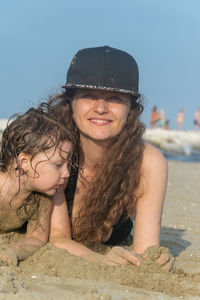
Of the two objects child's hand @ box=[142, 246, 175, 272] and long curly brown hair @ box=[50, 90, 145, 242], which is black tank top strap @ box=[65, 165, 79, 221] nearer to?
long curly brown hair @ box=[50, 90, 145, 242]

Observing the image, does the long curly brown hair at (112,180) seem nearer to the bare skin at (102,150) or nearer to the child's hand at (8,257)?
the bare skin at (102,150)

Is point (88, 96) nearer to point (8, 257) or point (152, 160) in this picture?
point (152, 160)

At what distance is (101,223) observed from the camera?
3969 mm

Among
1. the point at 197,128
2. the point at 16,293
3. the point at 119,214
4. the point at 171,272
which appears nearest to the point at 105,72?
the point at 119,214

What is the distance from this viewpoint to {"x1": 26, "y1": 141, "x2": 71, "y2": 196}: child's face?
3.43 meters

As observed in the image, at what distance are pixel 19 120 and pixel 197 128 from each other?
31.5 m

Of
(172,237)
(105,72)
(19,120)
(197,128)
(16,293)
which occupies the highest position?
(105,72)

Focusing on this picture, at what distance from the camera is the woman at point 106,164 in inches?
141

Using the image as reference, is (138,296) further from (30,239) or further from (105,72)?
(105,72)

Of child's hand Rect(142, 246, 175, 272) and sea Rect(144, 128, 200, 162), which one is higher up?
child's hand Rect(142, 246, 175, 272)

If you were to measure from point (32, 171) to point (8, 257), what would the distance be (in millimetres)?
643

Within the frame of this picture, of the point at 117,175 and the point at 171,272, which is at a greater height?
the point at 117,175

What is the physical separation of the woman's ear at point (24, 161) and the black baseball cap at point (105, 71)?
64 centimetres

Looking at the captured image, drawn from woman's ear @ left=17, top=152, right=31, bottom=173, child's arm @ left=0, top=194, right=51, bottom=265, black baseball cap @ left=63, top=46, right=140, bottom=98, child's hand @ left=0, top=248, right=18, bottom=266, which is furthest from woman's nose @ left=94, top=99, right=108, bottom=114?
child's hand @ left=0, top=248, right=18, bottom=266
